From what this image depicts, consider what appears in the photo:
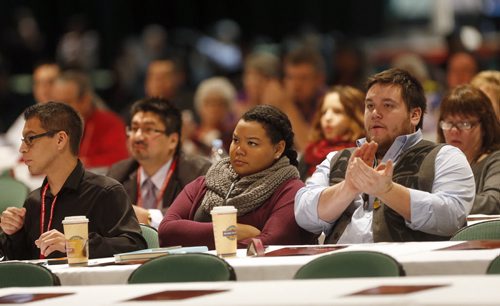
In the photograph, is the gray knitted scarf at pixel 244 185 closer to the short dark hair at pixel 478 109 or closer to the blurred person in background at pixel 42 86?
the short dark hair at pixel 478 109

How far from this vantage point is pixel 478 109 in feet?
23.3

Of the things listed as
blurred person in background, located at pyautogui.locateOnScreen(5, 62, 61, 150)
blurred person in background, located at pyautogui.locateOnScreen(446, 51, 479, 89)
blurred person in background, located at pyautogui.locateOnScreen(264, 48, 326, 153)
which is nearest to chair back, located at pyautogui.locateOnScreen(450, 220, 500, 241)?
blurred person in background, located at pyautogui.locateOnScreen(446, 51, 479, 89)

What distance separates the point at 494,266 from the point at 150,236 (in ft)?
7.45

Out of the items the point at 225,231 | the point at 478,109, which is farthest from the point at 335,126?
the point at 225,231

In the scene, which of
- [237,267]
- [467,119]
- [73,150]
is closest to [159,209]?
[73,150]

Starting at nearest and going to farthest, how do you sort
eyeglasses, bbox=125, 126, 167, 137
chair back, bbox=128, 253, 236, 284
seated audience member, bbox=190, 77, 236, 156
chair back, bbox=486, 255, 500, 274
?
chair back, bbox=486, 255, 500, 274 → chair back, bbox=128, 253, 236, 284 → eyeglasses, bbox=125, 126, 167, 137 → seated audience member, bbox=190, 77, 236, 156

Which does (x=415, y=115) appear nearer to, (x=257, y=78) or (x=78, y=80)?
(x=78, y=80)

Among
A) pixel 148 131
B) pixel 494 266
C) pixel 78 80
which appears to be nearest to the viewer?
pixel 494 266

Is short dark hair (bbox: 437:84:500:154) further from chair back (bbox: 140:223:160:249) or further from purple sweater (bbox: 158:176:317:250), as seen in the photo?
chair back (bbox: 140:223:160:249)

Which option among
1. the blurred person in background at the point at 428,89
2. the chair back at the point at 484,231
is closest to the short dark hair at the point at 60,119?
the chair back at the point at 484,231

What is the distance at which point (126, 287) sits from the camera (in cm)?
482

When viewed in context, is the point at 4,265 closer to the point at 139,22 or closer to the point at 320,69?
the point at 320,69

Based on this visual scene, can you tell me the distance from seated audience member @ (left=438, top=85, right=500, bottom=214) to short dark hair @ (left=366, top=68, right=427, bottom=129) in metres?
0.84

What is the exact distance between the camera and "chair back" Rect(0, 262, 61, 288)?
539 centimetres
